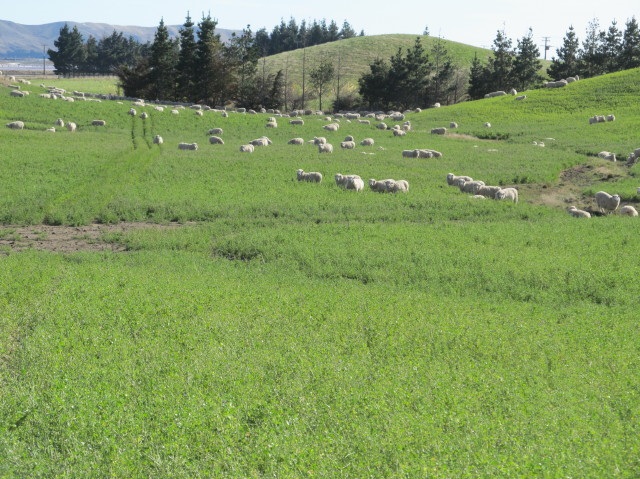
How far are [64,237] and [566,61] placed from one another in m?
115

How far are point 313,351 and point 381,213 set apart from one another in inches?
720

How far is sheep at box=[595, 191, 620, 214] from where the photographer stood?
34062 mm

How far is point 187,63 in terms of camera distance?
9962 centimetres

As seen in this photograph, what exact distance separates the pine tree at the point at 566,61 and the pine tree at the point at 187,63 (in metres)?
67.3

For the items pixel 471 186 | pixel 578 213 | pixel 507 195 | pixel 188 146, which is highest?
pixel 188 146

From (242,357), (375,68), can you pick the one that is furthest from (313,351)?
(375,68)

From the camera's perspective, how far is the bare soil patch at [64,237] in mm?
26750

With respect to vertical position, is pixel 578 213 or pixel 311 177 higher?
pixel 311 177

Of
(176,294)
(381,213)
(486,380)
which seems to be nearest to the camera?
(486,380)

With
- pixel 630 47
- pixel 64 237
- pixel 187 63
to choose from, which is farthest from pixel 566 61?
pixel 64 237

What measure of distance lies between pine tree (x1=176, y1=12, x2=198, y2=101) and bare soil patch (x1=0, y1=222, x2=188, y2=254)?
74.2m

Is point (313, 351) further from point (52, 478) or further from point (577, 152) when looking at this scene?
point (577, 152)

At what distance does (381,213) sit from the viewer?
32469mm

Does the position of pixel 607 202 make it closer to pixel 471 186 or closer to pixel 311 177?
pixel 471 186
